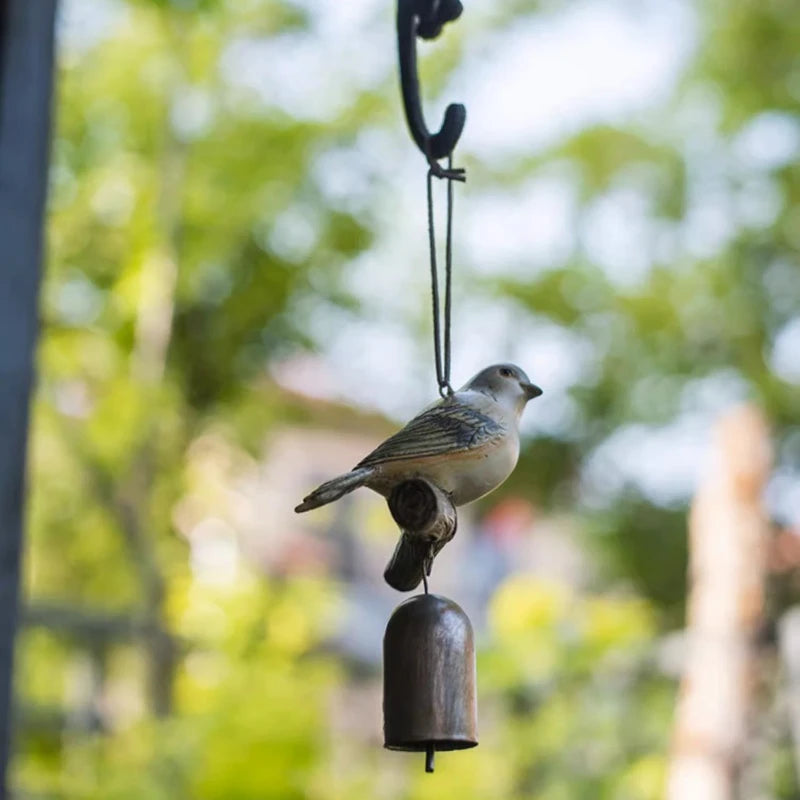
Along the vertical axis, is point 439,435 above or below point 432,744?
above

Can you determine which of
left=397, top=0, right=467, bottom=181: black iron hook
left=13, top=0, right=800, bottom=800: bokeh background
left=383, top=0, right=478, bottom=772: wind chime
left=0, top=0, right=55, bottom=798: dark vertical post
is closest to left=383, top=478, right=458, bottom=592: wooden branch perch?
left=383, top=0, right=478, bottom=772: wind chime

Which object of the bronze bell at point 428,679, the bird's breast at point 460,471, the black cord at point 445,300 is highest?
the black cord at point 445,300

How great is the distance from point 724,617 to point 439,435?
13.8 ft

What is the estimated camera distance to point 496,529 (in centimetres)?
999

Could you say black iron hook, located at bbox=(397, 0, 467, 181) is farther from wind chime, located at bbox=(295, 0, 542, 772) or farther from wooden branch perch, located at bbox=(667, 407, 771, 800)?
wooden branch perch, located at bbox=(667, 407, 771, 800)

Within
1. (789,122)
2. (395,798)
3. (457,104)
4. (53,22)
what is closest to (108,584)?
(395,798)

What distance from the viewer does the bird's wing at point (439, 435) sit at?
2.75 ft

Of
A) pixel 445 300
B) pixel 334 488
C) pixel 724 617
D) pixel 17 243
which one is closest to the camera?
pixel 334 488

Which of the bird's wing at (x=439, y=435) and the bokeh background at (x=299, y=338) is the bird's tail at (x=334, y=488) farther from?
the bokeh background at (x=299, y=338)

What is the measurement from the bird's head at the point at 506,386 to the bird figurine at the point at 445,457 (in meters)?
0.02

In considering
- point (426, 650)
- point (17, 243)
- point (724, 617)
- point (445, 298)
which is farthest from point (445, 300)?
point (724, 617)

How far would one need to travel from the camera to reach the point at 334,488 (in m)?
0.79

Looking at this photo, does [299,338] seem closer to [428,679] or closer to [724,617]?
→ [724,617]

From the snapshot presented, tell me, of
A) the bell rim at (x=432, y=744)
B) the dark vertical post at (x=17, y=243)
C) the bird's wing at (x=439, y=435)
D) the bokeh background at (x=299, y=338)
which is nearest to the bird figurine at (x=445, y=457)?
the bird's wing at (x=439, y=435)
